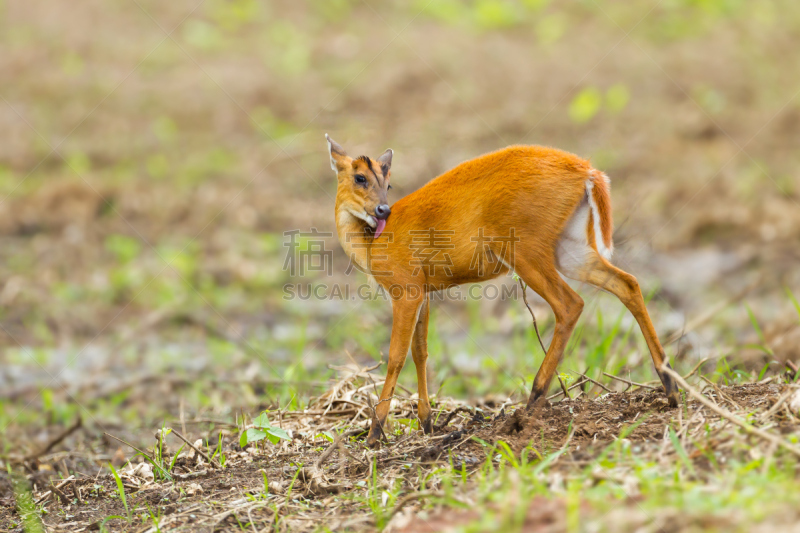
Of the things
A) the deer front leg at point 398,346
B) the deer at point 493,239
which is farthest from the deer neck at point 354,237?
the deer front leg at point 398,346

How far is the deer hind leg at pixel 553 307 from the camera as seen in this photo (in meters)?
4.46

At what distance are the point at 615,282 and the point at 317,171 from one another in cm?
921

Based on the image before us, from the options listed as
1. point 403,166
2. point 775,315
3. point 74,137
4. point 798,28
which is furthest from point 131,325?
point 798,28

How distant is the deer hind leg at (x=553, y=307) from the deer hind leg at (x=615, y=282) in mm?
171

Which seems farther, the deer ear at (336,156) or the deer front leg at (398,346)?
the deer ear at (336,156)

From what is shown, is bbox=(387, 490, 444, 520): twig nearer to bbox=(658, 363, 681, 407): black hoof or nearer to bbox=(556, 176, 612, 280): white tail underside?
bbox=(658, 363, 681, 407): black hoof

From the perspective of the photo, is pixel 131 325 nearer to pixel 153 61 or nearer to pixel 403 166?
pixel 403 166

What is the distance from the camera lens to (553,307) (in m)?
4.50

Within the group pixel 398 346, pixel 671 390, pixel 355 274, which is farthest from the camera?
pixel 355 274

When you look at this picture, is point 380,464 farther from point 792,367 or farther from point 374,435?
point 792,367

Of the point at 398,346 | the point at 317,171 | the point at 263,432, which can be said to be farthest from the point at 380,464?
the point at 317,171

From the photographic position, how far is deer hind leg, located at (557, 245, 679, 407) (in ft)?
14.4

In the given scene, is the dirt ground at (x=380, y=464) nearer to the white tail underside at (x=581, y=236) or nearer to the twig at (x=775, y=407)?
the twig at (x=775, y=407)

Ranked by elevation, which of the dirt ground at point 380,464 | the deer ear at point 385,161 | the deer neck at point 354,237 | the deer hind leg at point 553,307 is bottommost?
the dirt ground at point 380,464
